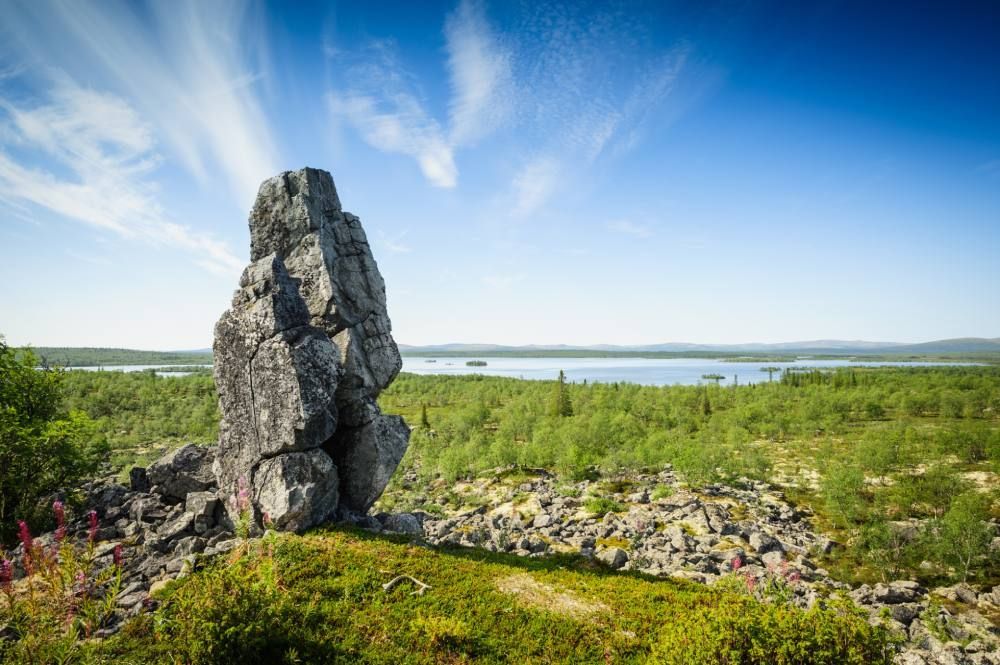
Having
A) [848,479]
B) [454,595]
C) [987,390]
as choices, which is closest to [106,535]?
[454,595]

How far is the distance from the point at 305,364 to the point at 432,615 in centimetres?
1053

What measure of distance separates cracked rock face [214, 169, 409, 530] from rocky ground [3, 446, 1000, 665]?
2181 millimetres

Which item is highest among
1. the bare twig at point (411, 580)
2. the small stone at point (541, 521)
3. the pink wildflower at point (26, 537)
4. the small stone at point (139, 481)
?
the pink wildflower at point (26, 537)

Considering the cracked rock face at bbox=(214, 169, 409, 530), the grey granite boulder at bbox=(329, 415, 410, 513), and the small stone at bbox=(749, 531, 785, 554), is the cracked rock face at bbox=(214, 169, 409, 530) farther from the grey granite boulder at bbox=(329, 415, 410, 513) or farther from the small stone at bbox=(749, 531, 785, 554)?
the small stone at bbox=(749, 531, 785, 554)

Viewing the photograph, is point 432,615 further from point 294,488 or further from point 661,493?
point 661,493

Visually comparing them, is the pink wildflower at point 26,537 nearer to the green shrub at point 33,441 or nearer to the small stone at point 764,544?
the green shrub at point 33,441

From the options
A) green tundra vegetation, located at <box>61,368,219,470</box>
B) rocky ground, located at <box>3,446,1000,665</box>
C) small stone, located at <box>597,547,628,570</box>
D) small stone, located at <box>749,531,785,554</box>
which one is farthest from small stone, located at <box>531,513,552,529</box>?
green tundra vegetation, located at <box>61,368,219,470</box>

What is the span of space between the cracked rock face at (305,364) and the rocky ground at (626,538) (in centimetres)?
218

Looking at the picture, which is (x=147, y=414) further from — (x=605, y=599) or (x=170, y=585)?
(x=605, y=599)

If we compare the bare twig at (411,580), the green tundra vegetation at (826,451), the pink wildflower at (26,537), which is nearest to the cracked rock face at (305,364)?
the bare twig at (411,580)

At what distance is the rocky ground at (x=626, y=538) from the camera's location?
1537cm

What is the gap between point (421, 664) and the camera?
10.4 metres

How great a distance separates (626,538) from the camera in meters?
26.7

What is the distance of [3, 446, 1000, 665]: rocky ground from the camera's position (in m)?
15.4
